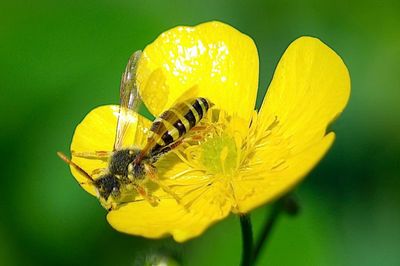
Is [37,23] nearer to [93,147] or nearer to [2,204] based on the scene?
[2,204]

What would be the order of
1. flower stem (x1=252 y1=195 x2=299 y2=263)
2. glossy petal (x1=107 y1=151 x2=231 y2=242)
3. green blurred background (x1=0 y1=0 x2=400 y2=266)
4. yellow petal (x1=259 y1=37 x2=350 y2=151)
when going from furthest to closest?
green blurred background (x1=0 y1=0 x2=400 y2=266), flower stem (x1=252 y1=195 x2=299 y2=263), yellow petal (x1=259 y1=37 x2=350 y2=151), glossy petal (x1=107 y1=151 x2=231 y2=242)

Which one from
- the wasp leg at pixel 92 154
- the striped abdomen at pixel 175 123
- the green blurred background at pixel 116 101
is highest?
the striped abdomen at pixel 175 123

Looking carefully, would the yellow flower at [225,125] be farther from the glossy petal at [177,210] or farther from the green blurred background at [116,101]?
the green blurred background at [116,101]

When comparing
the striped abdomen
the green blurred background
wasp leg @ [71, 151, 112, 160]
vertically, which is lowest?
the green blurred background

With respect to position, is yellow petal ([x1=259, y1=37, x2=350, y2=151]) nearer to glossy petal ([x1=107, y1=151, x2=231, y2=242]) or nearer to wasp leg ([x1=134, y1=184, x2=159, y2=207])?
glossy petal ([x1=107, y1=151, x2=231, y2=242])

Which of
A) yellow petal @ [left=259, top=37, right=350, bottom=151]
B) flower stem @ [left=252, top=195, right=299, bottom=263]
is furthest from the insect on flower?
flower stem @ [left=252, top=195, right=299, bottom=263]

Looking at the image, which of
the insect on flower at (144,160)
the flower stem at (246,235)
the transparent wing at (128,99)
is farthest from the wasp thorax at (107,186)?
the flower stem at (246,235)

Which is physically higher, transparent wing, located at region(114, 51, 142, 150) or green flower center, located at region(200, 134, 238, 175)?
transparent wing, located at region(114, 51, 142, 150)
